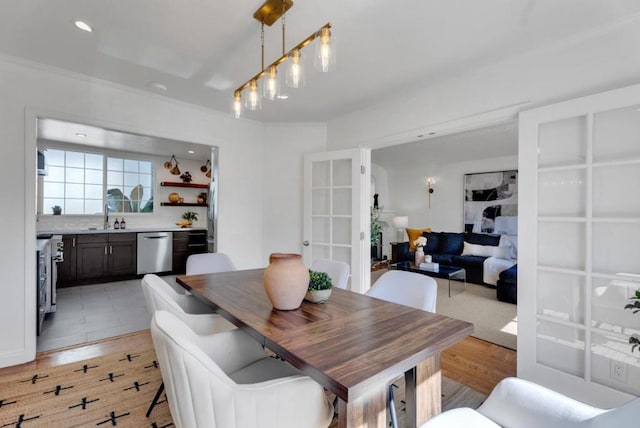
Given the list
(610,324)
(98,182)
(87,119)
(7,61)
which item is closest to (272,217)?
(87,119)

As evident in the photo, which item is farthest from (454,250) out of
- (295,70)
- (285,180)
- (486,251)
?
(295,70)

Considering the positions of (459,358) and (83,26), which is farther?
(459,358)

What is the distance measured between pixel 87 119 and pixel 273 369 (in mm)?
2764

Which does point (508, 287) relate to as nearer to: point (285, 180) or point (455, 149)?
point (455, 149)

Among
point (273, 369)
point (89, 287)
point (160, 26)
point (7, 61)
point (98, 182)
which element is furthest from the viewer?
point (98, 182)

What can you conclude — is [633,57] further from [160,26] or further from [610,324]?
[160,26]

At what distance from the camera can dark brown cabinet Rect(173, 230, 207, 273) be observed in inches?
226

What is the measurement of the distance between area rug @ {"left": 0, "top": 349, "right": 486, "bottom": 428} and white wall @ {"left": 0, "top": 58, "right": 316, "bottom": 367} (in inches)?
19.8

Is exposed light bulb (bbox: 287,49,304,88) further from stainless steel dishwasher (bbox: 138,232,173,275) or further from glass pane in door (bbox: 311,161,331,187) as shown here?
stainless steel dishwasher (bbox: 138,232,173,275)

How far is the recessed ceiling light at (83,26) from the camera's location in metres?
1.92

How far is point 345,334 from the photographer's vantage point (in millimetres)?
1230

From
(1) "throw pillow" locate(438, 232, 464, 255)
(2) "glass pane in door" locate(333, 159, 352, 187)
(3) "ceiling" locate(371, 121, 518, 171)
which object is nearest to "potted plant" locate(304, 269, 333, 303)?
(2) "glass pane in door" locate(333, 159, 352, 187)

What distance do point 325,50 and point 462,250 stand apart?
17.8ft

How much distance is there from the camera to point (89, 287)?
4.82 meters
